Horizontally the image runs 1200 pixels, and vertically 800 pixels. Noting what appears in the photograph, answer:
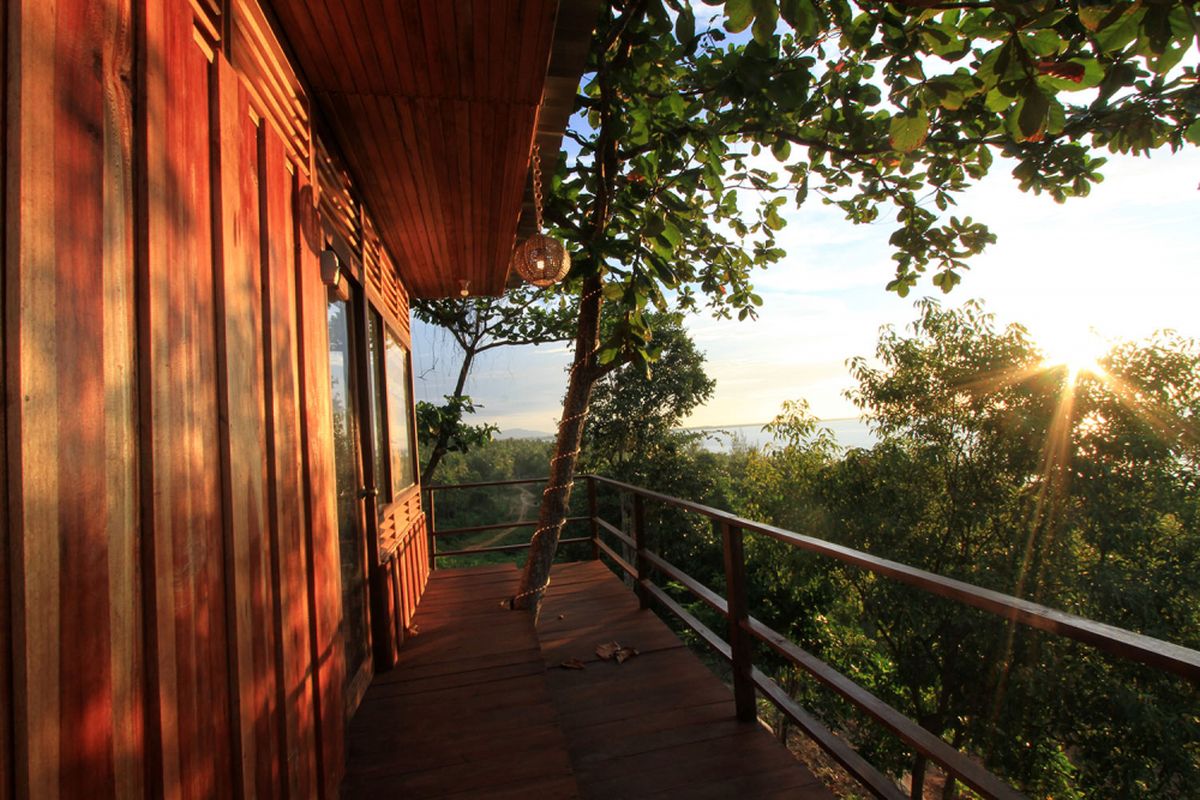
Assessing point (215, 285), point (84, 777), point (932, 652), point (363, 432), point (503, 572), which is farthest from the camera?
point (932, 652)

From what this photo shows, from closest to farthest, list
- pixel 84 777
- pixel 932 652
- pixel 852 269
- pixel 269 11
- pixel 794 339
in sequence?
1. pixel 84 777
2. pixel 269 11
3. pixel 932 652
4. pixel 852 269
5. pixel 794 339

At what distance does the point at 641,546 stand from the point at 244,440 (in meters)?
3.07

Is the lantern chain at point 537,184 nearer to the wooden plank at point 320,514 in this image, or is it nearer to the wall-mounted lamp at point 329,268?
the wall-mounted lamp at point 329,268

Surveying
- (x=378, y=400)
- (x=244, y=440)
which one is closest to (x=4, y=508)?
(x=244, y=440)

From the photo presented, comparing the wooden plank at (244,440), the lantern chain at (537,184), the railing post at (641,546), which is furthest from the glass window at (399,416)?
the wooden plank at (244,440)

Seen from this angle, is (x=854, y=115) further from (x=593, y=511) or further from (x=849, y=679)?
(x=593, y=511)

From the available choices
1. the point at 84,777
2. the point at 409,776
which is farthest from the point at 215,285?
the point at 409,776

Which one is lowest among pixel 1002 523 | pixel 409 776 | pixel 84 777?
pixel 1002 523

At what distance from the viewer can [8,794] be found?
54cm

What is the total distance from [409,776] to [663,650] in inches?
73.8

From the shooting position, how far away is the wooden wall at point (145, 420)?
0.58 meters

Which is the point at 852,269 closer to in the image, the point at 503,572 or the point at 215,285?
the point at 503,572

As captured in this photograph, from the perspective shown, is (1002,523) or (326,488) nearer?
(326,488)

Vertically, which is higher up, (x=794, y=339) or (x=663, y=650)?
(x=794, y=339)
